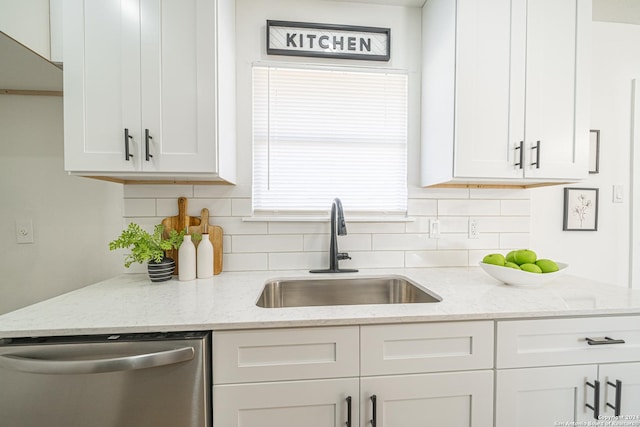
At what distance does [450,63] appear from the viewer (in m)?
1.30

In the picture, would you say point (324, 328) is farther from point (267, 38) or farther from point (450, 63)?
point (267, 38)

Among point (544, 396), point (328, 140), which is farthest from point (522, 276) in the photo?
point (328, 140)

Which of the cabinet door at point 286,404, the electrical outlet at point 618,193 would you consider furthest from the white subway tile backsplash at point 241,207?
the electrical outlet at point 618,193

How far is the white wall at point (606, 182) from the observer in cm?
169

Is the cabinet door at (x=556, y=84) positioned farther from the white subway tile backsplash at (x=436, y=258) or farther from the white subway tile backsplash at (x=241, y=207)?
the white subway tile backsplash at (x=241, y=207)

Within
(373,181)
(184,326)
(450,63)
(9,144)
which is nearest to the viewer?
(184,326)

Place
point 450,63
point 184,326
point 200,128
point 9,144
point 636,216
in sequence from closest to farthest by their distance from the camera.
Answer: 1. point 184,326
2. point 200,128
3. point 450,63
4. point 9,144
5. point 636,216

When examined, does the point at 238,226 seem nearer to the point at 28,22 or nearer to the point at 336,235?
the point at 336,235

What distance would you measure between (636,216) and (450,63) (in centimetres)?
169

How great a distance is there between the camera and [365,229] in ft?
5.19

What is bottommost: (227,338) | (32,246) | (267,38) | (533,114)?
(227,338)

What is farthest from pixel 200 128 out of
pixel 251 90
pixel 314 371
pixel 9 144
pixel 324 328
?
pixel 9 144

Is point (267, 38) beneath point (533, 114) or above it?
above

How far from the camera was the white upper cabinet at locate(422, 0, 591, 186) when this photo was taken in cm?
127
